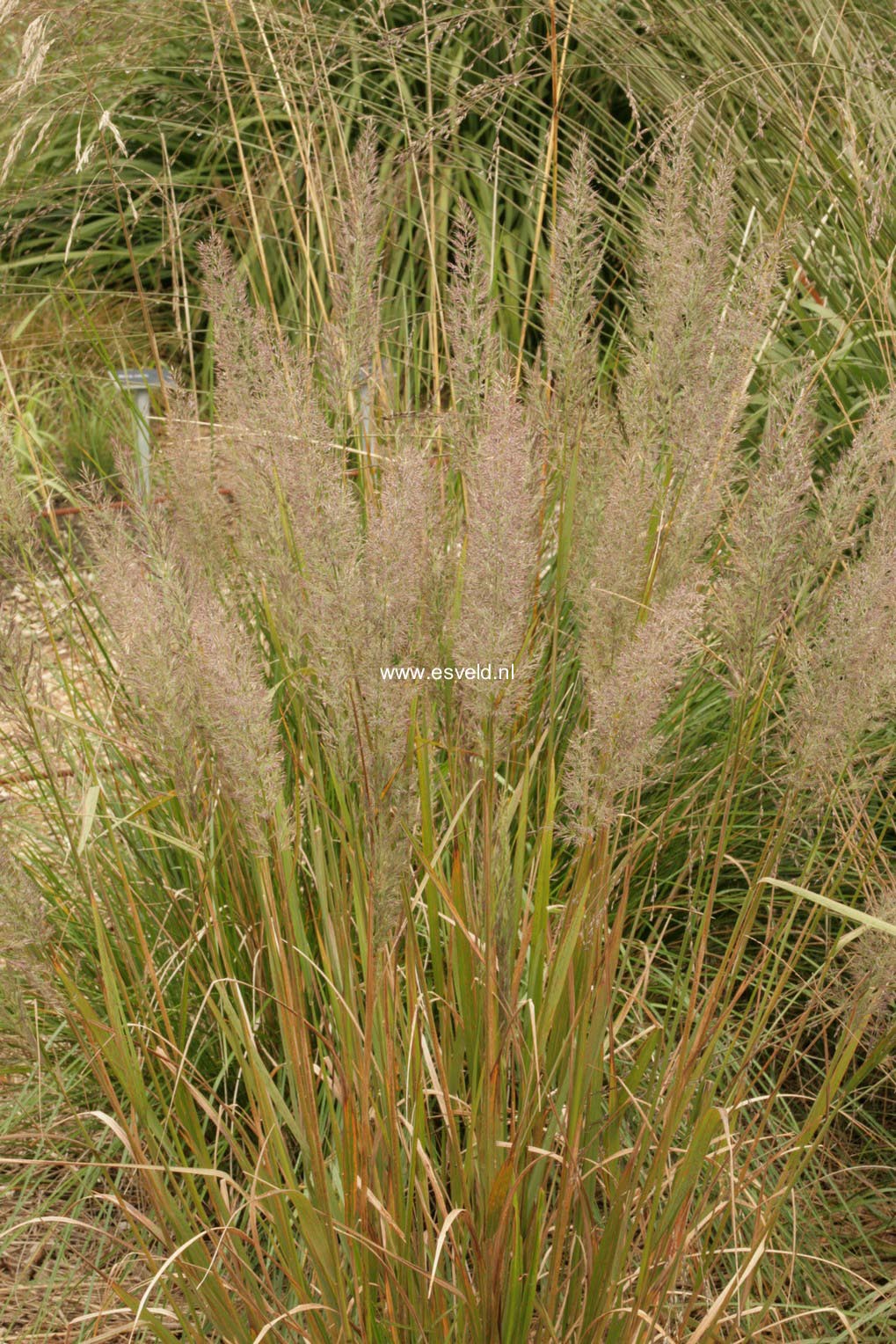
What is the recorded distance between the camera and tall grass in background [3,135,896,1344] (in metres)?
1.03

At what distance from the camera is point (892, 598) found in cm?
112

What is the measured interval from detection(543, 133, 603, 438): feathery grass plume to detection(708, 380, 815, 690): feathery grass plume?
27 cm

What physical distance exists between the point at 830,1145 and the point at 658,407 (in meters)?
0.98

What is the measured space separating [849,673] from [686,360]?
15.4 inches

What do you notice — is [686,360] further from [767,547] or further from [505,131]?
[505,131]

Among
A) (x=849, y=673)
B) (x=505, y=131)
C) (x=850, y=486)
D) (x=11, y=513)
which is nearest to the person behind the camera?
(x=849, y=673)

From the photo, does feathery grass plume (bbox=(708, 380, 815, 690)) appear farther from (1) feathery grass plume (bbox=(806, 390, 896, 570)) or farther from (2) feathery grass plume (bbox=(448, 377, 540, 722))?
(2) feathery grass plume (bbox=(448, 377, 540, 722))

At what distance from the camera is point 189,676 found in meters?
1.12

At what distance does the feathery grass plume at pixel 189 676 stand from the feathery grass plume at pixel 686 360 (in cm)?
47

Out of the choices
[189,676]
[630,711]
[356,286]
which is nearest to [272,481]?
[356,286]

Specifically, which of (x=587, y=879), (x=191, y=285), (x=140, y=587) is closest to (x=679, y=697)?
(x=587, y=879)

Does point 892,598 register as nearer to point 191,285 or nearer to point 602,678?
point 602,678

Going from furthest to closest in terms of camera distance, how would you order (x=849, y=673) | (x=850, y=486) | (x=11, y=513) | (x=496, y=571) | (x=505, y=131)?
1. (x=505, y=131)
2. (x=11, y=513)
3. (x=850, y=486)
4. (x=849, y=673)
5. (x=496, y=571)

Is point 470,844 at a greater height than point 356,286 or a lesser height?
lesser
